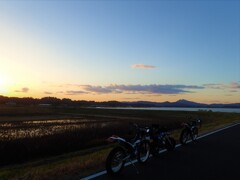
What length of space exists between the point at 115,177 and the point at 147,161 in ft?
8.09

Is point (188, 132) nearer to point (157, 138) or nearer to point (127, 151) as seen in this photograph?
point (157, 138)

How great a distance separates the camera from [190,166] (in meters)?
10.3

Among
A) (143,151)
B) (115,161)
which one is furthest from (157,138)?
(115,161)

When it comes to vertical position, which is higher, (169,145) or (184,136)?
(184,136)

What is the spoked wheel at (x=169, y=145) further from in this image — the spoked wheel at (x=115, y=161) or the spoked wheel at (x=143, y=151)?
the spoked wheel at (x=115, y=161)

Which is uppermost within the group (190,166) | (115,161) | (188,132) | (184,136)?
(188,132)

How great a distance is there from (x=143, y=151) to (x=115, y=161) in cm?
186

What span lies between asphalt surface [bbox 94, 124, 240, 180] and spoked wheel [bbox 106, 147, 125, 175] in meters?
0.18

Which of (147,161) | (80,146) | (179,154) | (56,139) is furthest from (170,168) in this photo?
(56,139)

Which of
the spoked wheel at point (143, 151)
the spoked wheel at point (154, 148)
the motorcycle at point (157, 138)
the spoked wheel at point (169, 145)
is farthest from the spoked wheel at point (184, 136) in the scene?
the spoked wheel at point (143, 151)

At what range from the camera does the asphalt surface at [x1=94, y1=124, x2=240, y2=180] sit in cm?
889

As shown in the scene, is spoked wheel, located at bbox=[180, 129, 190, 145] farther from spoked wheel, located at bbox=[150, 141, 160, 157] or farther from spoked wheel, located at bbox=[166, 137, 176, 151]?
spoked wheel, located at bbox=[150, 141, 160, 157]

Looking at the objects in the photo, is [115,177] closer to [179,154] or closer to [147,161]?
[147,161]

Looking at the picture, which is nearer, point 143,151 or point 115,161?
point 115,161
